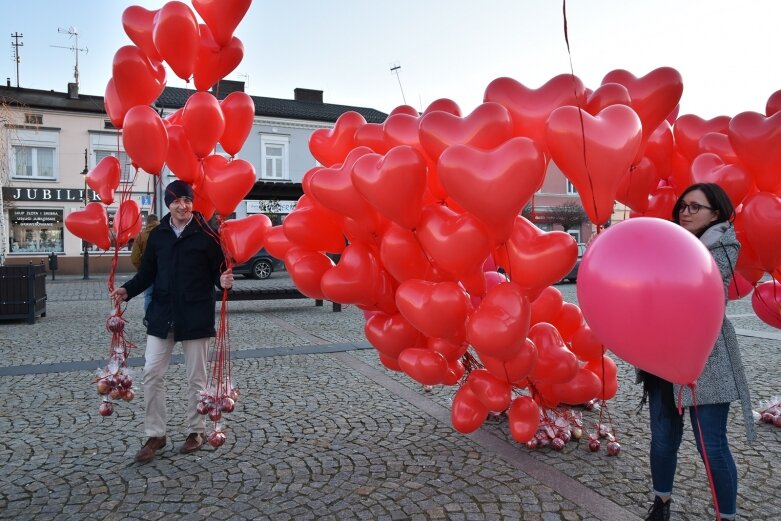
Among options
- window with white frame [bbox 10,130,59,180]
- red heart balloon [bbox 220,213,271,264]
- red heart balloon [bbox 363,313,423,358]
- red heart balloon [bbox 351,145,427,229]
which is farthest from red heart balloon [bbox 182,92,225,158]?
window with white frame [bbox 10,130,59,180]

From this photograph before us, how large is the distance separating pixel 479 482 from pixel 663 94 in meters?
2.23

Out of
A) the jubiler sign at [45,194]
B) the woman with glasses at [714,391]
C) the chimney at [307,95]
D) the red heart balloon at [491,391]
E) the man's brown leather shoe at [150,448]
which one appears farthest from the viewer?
the chimney at [307,95]

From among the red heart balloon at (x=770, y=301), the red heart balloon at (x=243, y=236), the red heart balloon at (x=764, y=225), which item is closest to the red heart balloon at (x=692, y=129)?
the red heart balloon at (x=764, y=225)

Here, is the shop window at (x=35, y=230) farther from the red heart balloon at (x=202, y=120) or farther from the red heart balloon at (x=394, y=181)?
the red heart balloon at (x=394, y=181)

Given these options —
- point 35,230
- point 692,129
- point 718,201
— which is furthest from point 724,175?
point 35,230

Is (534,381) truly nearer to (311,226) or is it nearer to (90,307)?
(311,226)

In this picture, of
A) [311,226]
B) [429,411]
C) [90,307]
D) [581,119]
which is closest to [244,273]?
[90,307]

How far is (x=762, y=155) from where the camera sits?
9.08ft

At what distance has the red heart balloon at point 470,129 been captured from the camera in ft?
7.14

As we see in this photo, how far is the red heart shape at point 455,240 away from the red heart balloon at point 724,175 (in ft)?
4.70

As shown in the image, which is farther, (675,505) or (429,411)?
(429,411)

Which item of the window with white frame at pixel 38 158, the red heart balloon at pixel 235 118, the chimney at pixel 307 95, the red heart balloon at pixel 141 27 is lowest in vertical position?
the red heart balloon at pixel 235 118

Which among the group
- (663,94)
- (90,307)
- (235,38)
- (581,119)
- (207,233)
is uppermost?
(235,38)

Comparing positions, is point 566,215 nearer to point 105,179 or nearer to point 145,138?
point 105,179
